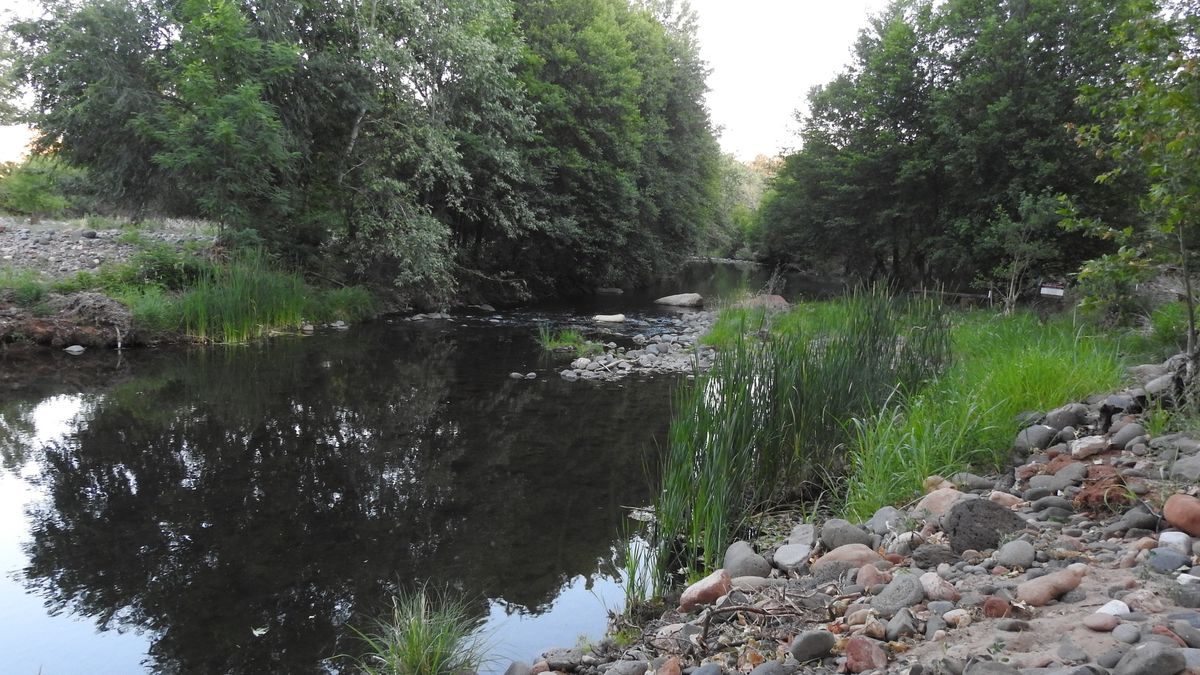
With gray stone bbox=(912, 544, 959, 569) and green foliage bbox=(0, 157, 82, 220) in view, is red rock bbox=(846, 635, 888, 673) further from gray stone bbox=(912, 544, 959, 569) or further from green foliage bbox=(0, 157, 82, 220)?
green foliage bbox=(0, 157, 82, 220)

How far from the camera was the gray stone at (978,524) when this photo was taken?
2984 millimetres

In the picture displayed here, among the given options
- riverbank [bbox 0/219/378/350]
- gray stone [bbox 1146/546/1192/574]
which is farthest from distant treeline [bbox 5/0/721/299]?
gray stone [bbox 1146/546/1192/574]

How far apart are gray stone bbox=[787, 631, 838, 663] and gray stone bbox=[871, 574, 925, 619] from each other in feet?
0.97

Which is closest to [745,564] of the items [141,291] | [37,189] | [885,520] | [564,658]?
[885,520]

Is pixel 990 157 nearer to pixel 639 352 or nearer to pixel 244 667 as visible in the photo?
pixel 639 352

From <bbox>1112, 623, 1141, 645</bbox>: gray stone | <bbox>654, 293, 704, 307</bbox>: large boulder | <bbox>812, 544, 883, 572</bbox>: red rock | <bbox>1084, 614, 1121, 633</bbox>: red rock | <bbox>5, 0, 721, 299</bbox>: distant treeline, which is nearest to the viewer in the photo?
<bbox>1112, 623, 1141, 645</bbox>: gray stone

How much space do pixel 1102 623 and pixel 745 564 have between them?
180cm

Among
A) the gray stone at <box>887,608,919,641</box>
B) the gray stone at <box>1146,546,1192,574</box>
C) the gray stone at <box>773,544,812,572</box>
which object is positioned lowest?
the gray stone at <box>773,544,812,572</box>

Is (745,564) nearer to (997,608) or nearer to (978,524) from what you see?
(978,524)

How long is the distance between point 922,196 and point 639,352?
995cm

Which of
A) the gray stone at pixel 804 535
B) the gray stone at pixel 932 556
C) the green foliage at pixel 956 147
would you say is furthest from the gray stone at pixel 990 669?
the green foliage at pixel 956 147

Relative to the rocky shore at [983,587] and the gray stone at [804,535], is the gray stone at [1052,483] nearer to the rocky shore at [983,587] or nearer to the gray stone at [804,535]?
the rocky shore at [983,587]

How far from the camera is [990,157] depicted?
15336mm

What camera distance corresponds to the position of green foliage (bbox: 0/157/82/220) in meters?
16.1
